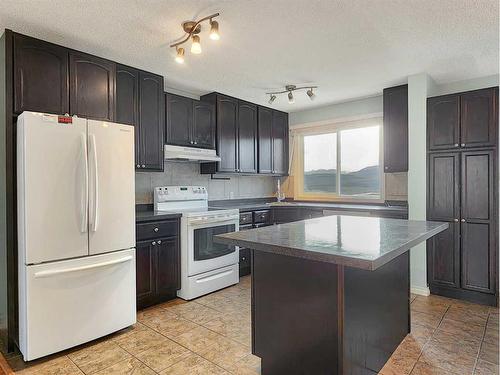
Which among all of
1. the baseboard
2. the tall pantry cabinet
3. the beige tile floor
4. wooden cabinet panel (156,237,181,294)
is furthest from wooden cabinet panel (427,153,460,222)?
wooden cabinet panel (156,237,181,294)

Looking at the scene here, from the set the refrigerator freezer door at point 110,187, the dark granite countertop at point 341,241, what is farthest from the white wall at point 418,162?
the refrigerator freezer door at point 110,187

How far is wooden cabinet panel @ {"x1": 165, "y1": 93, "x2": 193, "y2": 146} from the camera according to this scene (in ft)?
12.1

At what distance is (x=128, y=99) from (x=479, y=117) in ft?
11.8

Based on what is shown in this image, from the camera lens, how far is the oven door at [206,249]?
3.46m

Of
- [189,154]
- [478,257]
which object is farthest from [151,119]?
[478,257]

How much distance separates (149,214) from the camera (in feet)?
10.9

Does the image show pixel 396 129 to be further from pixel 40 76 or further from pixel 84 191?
pixel 40 76

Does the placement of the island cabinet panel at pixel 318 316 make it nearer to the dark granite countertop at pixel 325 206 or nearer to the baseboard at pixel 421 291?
the baseboard at pixel 421 291

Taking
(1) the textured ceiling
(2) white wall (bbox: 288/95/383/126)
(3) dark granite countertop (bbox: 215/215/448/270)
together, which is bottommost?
(3) dark granite countertop (bbox: 215/215/448/270)

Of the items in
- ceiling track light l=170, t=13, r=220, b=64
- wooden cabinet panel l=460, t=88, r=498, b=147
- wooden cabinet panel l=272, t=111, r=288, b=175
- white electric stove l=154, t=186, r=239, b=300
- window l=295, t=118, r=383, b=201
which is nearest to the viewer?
ceiling track light l=170, t=13, r=220, b=64

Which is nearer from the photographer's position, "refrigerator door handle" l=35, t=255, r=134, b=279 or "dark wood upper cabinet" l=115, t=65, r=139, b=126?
"refrigerator door handle" l=35, t=255, r=134, b=279

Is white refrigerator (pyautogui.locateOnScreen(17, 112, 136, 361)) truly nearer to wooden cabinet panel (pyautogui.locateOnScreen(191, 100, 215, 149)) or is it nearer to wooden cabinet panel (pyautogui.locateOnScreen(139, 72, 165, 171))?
wooden cabinet panel (pyautogui.locateOnScreen(139, 72, 165, 171))

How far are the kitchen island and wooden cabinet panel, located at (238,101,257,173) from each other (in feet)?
8.21

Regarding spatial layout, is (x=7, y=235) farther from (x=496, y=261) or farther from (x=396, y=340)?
(x=496, y=261)
